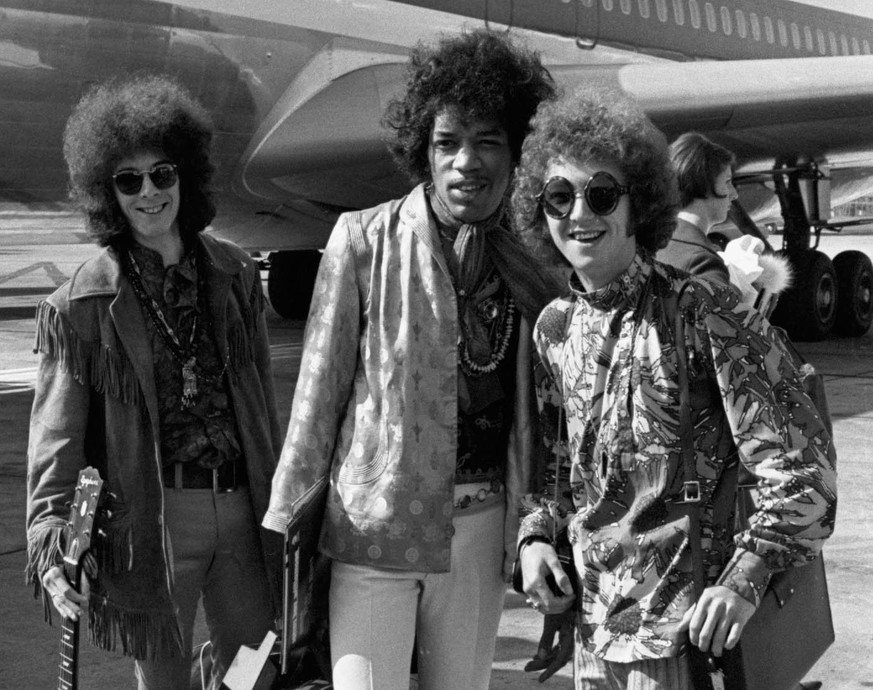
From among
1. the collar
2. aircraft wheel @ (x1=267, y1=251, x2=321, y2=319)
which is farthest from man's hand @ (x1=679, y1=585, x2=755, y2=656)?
aircraft wheel @ (x1=267, y1=251, x2=321, y2=319)

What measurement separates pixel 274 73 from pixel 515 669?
5.26 m

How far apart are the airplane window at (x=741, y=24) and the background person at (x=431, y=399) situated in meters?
12.0

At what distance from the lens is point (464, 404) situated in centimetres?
245

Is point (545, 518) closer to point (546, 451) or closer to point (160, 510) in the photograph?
point (546, 451)

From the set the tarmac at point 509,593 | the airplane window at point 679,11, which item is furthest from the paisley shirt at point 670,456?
the airplane window at point 679,11

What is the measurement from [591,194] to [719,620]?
718 mm

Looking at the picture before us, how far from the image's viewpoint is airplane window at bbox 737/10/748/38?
13.8 metres

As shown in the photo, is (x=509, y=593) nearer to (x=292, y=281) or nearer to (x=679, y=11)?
(x=679, y=11)

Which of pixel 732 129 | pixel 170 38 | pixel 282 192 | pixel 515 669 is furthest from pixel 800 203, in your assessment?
pixel 515 669

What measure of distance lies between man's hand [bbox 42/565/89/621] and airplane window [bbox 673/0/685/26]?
35.8ft

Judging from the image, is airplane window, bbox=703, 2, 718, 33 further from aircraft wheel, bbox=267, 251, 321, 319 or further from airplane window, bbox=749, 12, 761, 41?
aircraft wheel, bbox=267, 251, 321, 319

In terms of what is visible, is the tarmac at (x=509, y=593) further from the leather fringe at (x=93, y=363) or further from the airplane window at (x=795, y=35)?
the airplane window at (x=795, y=35)

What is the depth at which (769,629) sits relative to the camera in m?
1.97

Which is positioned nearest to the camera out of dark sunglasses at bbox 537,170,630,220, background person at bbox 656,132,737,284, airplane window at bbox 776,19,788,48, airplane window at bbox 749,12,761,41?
dark sunglasses at bbox 537,170,630,220
